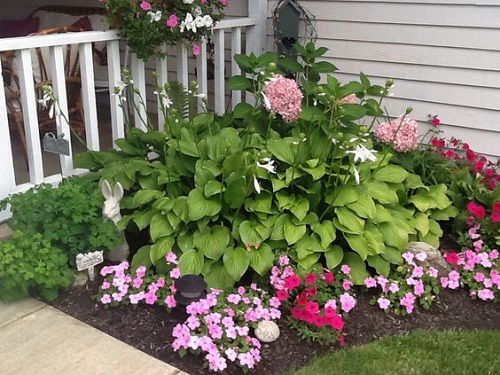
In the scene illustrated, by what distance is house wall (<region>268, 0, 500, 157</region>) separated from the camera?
379 cm

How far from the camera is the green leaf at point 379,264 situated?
294 centimetres

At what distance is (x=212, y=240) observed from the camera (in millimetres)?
2826

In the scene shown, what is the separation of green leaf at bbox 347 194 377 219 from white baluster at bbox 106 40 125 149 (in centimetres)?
152

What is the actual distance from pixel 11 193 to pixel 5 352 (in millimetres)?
1041

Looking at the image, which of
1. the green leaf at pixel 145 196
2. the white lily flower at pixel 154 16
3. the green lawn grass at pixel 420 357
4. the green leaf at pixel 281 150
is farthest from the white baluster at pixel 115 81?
the green lawn grass at pixel 420 357

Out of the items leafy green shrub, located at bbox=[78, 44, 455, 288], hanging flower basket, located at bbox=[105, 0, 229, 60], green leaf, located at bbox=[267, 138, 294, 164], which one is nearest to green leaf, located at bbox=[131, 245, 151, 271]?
leafy green shrub, located at bbox=[78, 44, 455, 288]

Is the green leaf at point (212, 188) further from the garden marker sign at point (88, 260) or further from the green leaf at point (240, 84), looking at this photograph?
the green leaf at point (240, 84)

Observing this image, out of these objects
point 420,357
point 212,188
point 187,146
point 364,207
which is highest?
point 187,146

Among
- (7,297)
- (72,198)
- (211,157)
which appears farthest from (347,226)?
(7,297)

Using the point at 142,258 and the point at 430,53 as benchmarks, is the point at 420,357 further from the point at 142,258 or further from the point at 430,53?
the point at 430,53

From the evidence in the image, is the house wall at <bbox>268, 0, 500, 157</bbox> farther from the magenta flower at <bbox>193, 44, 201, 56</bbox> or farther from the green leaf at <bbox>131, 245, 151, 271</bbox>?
the green leaf at <bbox>131, 245, 151, 271</bbox>

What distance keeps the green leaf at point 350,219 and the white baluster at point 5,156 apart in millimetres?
1682

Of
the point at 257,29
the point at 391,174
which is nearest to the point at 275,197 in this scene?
the point at 391,174

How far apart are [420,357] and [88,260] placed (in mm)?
1522
